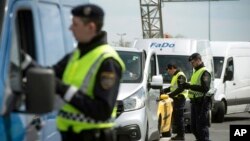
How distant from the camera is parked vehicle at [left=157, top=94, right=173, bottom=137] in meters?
13.4

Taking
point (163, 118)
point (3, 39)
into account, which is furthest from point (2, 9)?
point (163, 118)

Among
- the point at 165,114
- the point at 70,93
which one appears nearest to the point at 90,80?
the point at 70,93

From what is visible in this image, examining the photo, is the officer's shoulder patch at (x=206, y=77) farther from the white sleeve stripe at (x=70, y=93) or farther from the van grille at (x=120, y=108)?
the white sleeve stripe at (x=70, y=93)

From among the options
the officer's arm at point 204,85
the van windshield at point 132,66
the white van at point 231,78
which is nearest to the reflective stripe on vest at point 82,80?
the van windshield at point 132,66

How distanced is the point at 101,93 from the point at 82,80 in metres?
0.14

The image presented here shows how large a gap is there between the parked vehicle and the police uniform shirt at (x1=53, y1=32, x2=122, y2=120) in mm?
9513

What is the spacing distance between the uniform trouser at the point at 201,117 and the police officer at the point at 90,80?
7.66 m

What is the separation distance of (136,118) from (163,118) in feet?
10.3

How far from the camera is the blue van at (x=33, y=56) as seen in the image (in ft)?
10.3

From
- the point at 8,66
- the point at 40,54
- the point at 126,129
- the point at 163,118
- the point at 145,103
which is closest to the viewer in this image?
the point at 8,66

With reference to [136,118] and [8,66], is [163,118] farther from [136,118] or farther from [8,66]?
[8,66]

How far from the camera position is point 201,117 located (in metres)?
11.4

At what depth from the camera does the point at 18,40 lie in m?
4.57

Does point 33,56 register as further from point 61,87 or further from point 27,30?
point 61,87
